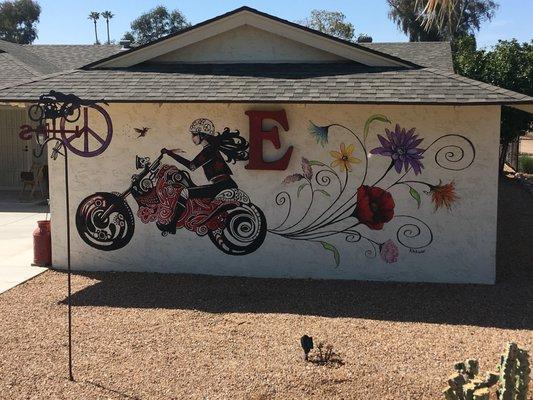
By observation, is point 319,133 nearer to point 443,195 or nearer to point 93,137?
point 443,195

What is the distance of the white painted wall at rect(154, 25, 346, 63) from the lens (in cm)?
1005

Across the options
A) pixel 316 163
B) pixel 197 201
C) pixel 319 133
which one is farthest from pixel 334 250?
pixel 197 201

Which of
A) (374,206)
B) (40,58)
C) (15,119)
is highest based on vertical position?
A: (40,58)

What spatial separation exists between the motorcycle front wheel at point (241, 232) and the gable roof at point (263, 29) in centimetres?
271

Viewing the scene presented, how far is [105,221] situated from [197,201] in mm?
1427

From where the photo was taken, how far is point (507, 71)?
2253cm

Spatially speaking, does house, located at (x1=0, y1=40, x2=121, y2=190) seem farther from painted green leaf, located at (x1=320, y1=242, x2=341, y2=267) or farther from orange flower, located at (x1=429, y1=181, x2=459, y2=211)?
orange flower, located at (x1=429, y1=181, x2=459, y2=211)

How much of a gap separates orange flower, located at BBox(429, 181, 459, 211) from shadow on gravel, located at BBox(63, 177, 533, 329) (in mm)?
1104

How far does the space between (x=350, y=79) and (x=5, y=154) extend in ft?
43.8

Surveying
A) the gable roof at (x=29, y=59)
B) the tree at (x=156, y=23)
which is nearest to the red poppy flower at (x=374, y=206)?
the gable roof at (x=29, y=59)

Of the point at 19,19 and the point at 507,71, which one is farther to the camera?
the point at 19,19

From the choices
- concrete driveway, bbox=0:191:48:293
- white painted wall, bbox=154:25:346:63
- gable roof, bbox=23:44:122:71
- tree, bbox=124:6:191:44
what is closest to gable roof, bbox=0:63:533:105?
white painted wall, bbox=154:25:346:63

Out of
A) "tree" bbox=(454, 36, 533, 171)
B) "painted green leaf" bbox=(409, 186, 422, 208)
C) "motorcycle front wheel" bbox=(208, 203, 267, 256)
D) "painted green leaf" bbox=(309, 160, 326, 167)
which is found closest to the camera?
"painted green leaf" bbox=(409, 186, 422, 208)

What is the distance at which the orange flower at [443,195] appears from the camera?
28.7ft
